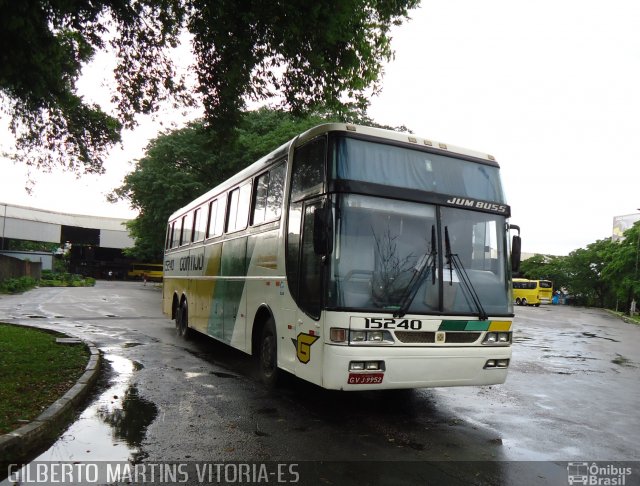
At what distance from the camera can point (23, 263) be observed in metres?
41.5

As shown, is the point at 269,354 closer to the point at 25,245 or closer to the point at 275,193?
the point at 275,193

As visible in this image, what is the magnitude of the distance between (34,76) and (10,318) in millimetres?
12843

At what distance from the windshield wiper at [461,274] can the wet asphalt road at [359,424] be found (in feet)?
4.55

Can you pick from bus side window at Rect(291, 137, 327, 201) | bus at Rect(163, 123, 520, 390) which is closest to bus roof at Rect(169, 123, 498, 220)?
bus at Rect(163, 123, 520, 390)

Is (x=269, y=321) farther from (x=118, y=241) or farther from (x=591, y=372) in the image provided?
(x=118, y=241)

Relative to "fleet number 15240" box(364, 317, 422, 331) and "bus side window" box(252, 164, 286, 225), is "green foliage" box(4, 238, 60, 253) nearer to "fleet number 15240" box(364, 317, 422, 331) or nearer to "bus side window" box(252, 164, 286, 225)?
"bus side window" box(252, 164, 286, 225)

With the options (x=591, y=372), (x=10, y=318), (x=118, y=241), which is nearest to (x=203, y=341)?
(x=10, y=318)

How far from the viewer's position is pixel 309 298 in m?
6.27

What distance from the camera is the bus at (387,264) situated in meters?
5.84

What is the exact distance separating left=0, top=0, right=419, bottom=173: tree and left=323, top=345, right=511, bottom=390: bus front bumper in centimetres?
461

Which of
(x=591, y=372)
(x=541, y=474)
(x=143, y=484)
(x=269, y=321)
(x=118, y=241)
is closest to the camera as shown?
(x=143, y=484)

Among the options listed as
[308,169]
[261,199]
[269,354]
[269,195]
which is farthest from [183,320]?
[308,169]

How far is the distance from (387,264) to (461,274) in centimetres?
99

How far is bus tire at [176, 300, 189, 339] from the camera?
1347 cm
